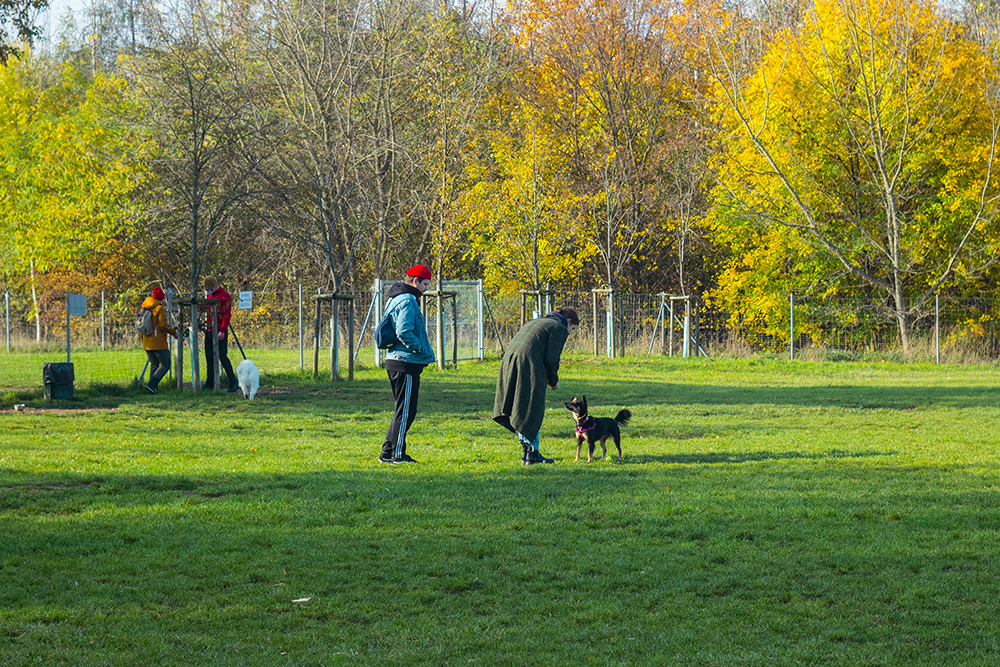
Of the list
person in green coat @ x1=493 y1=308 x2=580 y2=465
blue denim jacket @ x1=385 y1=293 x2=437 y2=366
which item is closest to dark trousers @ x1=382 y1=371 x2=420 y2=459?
blue denim jacket @ x1=385 y1=293 x2=437 y2=366

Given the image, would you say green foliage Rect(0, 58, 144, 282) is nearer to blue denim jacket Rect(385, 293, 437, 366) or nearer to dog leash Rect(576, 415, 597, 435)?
blue denim jacket Rect(385, 293, 437, 366)

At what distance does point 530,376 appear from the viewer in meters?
9.75

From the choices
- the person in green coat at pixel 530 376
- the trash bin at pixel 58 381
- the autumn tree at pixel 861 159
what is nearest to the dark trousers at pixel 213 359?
the trash bin at pixel 58 381

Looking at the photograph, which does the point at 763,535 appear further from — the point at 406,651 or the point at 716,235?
the point at 716,235

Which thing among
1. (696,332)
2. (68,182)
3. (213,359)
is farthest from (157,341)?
(696,332)

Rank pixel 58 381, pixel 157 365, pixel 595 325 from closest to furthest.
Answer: pixel 58 381 < pixel 157 365 < pixel 595 325

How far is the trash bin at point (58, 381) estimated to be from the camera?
15797 mm

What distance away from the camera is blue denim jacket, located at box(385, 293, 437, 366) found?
31.9 feet

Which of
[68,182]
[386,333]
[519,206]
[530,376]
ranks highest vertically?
[68,182]

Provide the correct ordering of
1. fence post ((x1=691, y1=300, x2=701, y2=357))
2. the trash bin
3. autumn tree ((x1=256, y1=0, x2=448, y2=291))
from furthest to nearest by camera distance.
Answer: fence post ((x1=691, y1=300, x2=701, y2=357))
autumn tree ((x1=256, y1=0, x2=448, y2=291))
the trash bin

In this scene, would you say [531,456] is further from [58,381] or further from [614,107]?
[614,107]

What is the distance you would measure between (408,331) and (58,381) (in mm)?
8647

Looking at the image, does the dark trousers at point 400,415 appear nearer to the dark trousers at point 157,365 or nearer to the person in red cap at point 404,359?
the person in red cap at point 404,359

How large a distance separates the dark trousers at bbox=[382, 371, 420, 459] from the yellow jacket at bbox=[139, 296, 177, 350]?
28.1 ft
